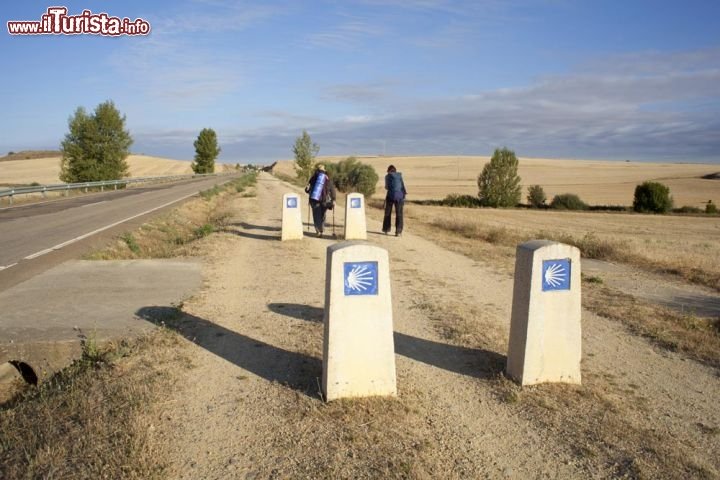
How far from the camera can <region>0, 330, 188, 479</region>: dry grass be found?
3531 millimetres

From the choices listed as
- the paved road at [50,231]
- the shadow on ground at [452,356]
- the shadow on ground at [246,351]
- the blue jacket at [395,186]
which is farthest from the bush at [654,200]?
the shadow on ground at [246,351]

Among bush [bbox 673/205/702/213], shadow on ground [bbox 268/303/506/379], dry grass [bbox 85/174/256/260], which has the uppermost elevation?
shadow on ground [bbox 268/303/506/379]

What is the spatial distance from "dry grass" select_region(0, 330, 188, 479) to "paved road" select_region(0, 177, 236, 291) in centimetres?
431

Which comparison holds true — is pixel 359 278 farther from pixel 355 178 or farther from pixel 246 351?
pixel 355 178

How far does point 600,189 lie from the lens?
84812 millimetres

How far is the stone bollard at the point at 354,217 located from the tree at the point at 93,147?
46.9 meters

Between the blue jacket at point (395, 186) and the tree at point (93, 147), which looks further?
the tree at point (93, 147)

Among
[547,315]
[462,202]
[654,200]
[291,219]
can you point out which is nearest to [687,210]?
[654,200]

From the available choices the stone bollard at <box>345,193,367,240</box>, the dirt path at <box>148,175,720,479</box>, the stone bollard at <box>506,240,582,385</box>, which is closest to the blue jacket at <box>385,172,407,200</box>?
the stone bollard at <box>345,193,367,240</box>

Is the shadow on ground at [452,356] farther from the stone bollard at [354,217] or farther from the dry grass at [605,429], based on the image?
the stone bollard at [354,217]

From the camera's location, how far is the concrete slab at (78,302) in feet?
19.4

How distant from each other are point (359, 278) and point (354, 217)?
30.9 feet

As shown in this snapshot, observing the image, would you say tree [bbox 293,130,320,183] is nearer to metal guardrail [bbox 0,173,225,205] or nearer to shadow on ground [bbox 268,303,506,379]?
metal guardrail [bbox 0,173,225,205]

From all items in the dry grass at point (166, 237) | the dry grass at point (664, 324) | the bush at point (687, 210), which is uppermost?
the dry grass at point (664, 324)
